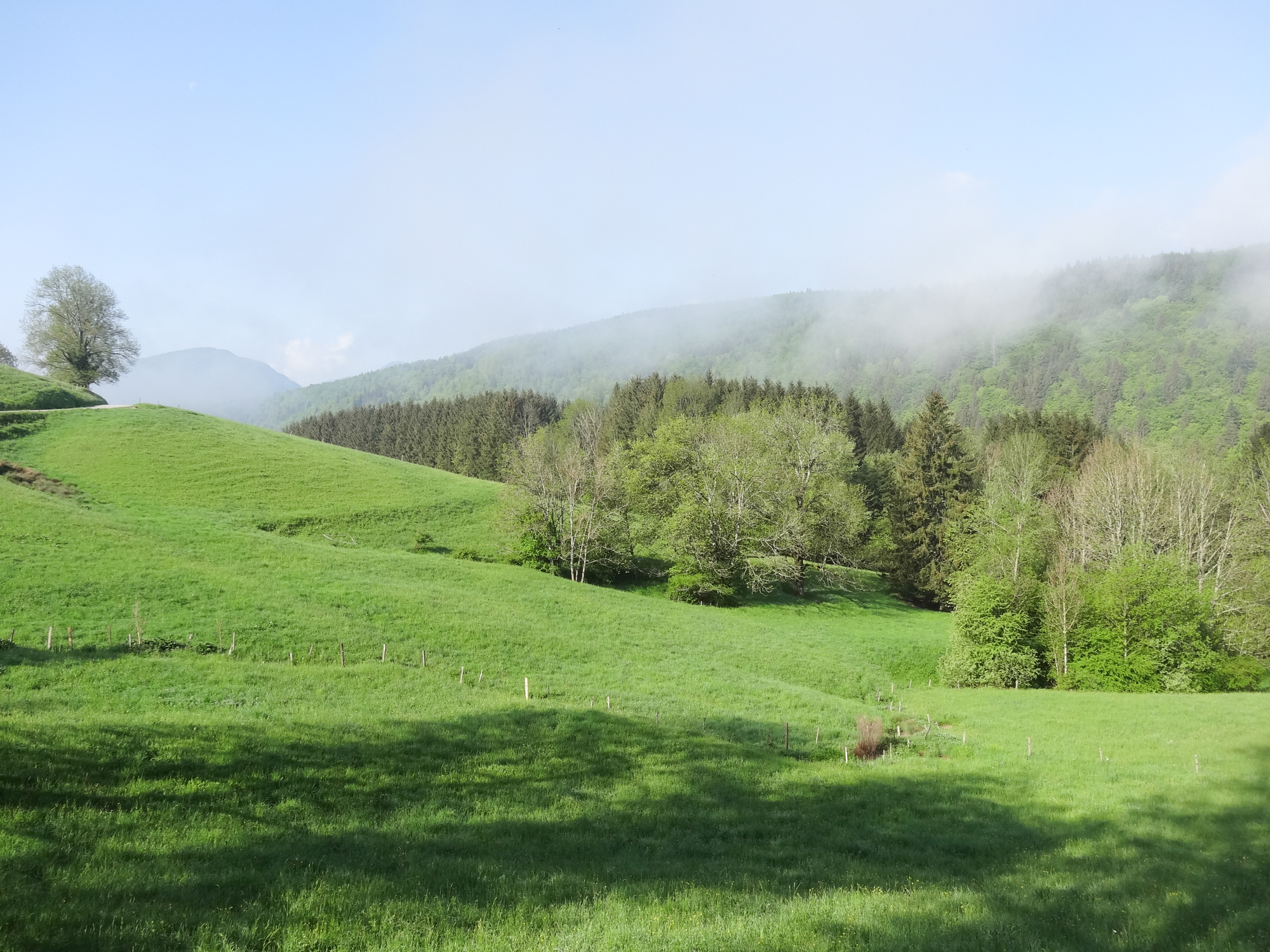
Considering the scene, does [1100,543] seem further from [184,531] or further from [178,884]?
[184,531]

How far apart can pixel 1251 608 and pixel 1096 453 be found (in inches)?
764

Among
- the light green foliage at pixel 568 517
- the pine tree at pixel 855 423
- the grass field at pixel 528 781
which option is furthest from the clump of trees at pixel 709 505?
the pine tree at pixel 855 423

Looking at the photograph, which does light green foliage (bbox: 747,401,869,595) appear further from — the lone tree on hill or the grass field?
the lone tree on hill

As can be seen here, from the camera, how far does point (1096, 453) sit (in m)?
59.9

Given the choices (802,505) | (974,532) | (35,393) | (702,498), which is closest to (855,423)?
(974,532)

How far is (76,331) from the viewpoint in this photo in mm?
83812

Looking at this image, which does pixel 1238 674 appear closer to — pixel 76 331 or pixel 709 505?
pixel 709 505

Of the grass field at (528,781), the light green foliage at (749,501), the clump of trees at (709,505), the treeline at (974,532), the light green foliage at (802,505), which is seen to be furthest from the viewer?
the light green foliage at (802,505)

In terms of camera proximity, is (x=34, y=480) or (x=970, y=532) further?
(x=970, y=532)

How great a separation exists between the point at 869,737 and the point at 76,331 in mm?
104524

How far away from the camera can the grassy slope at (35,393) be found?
67312 millimetres

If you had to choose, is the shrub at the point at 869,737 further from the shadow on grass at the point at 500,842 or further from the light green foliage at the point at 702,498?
the light green foliage at the point at 702,498

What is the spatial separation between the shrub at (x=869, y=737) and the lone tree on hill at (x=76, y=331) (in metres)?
104

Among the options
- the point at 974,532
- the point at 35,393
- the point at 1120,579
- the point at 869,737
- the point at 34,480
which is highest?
the point at 35,393
